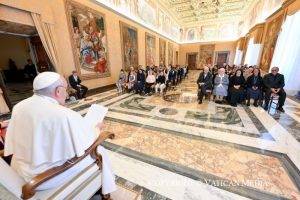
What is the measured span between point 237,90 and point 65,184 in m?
5.21

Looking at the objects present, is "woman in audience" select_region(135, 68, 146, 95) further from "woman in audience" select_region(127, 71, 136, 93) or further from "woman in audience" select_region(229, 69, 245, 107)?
"woman in audience" select_region(229, 69, 245, 107)

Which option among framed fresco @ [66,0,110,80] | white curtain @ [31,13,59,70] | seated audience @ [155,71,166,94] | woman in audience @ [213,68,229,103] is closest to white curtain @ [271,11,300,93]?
woman in audience @ [213,68,229,103]

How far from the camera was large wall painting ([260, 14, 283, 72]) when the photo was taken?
6.20 m

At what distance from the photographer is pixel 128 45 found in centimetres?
859

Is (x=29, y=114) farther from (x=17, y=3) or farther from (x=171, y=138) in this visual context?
(x=17, y=3)

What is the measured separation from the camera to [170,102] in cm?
518

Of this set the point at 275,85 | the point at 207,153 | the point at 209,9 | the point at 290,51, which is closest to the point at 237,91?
the point at 275,85

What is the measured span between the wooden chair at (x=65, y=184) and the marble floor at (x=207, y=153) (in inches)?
27.0

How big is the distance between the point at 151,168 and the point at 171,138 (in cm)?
90

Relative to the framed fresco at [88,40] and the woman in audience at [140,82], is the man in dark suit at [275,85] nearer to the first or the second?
the woman in audience at [140,82]

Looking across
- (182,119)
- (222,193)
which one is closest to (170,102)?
(182,119)

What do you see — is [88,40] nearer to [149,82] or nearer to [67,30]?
[67,30]

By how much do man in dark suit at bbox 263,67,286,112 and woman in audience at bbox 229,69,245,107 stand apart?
63 centimetres

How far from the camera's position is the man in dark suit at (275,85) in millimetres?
4234
